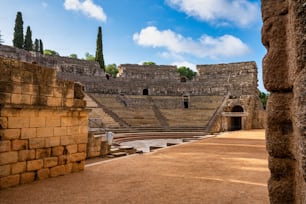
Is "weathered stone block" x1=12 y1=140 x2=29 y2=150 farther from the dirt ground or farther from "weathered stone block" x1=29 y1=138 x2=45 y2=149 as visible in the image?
the dirt ground

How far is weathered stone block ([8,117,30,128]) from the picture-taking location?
198 inches

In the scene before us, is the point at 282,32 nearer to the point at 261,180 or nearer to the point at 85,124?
the point at 261,180

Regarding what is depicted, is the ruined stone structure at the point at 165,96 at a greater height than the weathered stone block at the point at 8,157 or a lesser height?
greater

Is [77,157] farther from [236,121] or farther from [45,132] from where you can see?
[236,121]

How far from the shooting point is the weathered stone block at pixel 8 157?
4812 mm

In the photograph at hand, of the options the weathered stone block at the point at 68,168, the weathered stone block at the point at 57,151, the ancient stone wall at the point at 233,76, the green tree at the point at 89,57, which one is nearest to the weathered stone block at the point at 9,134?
the weathered stone block at the point at 57,151

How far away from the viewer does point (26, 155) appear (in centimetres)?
527

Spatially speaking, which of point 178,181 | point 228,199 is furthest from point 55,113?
point 228,199

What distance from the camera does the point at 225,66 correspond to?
37.6m

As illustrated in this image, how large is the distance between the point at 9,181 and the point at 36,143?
96 cm

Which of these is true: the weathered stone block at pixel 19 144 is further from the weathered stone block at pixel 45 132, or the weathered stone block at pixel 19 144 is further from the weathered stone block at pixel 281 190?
the weathered stone block at pixel 281 190

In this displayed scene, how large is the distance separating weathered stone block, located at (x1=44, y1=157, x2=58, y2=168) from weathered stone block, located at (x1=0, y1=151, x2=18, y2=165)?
2.49 feet

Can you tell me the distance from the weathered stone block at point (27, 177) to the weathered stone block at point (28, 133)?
2.77ft

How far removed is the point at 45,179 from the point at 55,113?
65.1 inches
